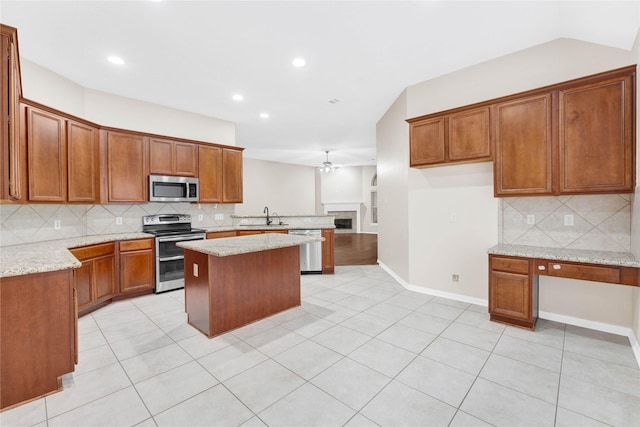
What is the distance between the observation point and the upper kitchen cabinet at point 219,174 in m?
5.07

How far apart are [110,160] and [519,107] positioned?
17.1ft

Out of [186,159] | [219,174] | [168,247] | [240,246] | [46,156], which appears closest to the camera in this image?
[240,246]

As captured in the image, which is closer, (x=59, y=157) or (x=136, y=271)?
(x=59, y=157)

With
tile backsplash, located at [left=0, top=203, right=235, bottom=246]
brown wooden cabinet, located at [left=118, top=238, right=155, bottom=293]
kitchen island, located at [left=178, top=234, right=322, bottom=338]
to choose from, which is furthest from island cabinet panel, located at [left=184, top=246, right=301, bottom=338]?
tile backsplash, located at [left=0, top=203, right=235, bottom=246]

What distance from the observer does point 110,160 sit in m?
4.04

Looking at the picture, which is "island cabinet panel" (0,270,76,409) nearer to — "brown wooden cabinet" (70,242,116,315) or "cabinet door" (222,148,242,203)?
"brown wooden cabinet" (70,242,116,315)

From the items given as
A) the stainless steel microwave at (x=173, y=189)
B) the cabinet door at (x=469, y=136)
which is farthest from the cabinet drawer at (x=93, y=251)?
the cabinet door at (x=469, y=136)

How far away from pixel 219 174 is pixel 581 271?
5.18 m

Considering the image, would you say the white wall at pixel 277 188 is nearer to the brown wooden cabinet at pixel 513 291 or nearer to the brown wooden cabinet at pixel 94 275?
the brown wooden cabinet at pixel 94 275

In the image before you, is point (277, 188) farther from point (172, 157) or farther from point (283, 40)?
point (283, 40)

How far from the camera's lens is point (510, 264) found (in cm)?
291

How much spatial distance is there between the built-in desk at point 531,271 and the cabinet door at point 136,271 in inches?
177

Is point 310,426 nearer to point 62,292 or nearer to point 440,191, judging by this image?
point 62,292

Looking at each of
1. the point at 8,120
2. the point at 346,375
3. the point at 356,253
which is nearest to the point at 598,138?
the point at 346,375
